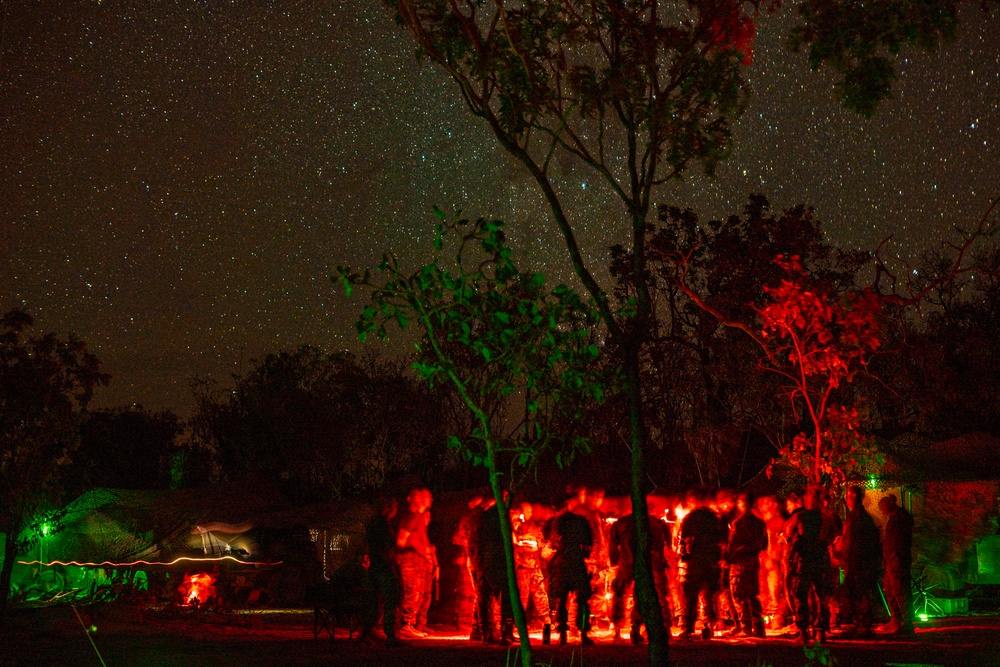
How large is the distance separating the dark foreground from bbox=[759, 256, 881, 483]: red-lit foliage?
10.2 ft

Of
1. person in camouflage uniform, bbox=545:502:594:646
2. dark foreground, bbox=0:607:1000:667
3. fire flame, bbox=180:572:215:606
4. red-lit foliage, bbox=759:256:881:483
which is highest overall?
red-lit foliage, bbox=759:256:881:483

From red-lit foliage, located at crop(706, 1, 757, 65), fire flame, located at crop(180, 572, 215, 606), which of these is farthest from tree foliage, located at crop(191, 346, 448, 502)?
red-lit foliage, located at crop(706, 1, 757, 65)

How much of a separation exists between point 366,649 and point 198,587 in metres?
7.71

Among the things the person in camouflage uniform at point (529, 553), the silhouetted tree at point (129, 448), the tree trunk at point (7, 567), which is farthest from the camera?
the silhouetted tree at point (129, 448)

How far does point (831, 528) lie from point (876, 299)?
3639 mm

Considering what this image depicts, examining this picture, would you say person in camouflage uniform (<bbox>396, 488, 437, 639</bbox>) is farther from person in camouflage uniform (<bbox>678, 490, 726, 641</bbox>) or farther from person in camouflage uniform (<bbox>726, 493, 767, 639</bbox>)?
person in camouflage uniform (<bbox>726, 493, 767, 639</bbox>)

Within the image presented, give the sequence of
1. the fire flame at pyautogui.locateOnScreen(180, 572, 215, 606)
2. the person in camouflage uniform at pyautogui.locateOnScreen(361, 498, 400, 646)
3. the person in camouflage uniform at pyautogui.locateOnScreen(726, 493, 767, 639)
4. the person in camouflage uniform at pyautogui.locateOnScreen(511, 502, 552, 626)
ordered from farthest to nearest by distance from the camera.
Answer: the fire flame at pyautogui.locateOnScreen(180, 572, 215, 606), the person in camouflage uniform at pyautogui.locateOnScreen(511, 502, 552, 626), the person in camouflage uniform at pyautogui.locateOnScreen(361, 498, 400, 646), the person in camouflage uniform at pyautogui.locateOnScreen(726, 493, 767, 639)

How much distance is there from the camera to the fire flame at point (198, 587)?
2097 cm

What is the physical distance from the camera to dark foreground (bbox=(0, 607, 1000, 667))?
484 inches

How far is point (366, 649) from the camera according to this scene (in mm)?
14789

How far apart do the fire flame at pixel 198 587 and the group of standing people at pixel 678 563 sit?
6.24m

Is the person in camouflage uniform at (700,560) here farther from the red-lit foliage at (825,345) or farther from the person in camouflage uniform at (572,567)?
the red-lit foliage at (825,345)

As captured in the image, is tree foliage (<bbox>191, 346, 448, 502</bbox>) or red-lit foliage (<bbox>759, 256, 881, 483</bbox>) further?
→ tree foliage (<bbox>191, 346, 448, 502</bbox>)

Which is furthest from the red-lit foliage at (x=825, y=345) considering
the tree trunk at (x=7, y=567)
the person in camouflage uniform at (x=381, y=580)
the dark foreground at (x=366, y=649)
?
the tree trunk at (x=7, y=567)
